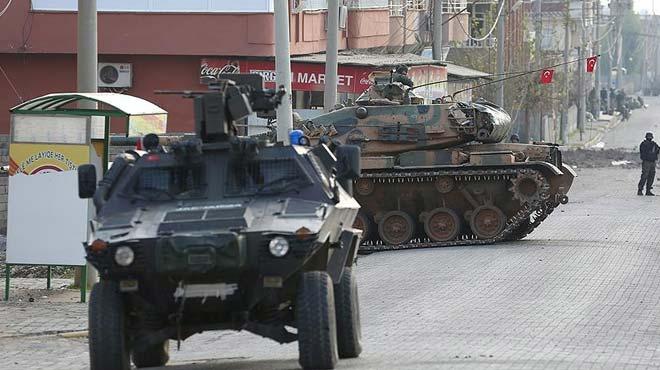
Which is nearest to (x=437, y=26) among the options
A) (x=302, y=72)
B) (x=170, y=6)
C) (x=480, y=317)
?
(x=302, y=72)

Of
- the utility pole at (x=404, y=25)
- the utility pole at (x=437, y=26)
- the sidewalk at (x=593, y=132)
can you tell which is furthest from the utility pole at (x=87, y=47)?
the sidewalk at (x=593, y=132)

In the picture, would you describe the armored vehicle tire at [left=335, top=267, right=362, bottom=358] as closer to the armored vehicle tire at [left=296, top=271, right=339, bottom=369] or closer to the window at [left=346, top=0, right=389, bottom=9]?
the armored vehicle tire at [left=296, top=271, right=339, bottom=369]

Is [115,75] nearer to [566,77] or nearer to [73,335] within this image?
[73,335]

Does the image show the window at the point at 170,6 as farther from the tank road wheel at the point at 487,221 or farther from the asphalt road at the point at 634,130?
the asphalt road at the point at 634,130

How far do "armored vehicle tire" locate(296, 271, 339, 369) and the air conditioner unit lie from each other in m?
24.5

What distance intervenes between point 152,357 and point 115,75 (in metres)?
22.9

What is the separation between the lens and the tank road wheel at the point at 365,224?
1012 inches

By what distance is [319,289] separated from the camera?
10.8 meters

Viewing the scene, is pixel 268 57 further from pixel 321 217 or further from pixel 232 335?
pixel 321 217

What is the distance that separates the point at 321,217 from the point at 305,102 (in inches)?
1164

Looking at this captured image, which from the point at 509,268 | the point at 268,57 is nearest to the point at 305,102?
the point at 268,57

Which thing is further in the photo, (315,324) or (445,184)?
(445,184)

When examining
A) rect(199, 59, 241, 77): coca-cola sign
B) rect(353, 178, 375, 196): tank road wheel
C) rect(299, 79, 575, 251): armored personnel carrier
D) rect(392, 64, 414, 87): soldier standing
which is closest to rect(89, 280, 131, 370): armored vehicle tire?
rect(299, 79, 575, 251): armored personnel carrier

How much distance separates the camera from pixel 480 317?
1512 cm
